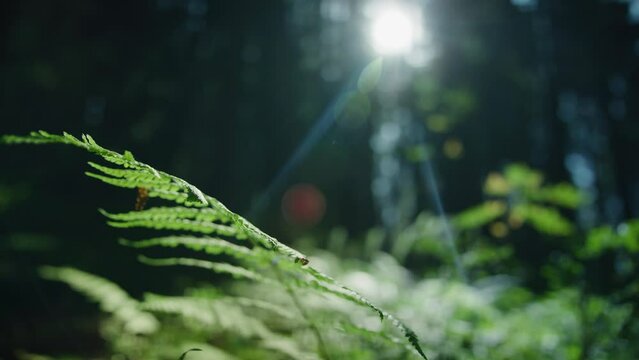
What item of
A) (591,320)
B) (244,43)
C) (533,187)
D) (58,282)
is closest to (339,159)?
(244,43)

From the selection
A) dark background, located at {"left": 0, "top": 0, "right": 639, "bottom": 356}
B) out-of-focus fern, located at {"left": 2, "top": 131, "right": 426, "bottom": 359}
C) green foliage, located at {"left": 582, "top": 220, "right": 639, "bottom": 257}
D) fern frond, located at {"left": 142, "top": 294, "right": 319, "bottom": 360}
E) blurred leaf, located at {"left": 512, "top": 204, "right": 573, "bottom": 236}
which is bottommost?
out-of-focus fern, located at {"left": 2, "top": 131, "right": 426, "bottom": 359}

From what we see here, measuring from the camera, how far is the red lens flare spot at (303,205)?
1111cm

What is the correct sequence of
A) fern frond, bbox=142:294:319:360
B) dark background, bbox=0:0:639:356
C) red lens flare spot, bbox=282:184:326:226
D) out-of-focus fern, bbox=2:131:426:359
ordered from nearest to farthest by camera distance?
out-of-focus fern, bbox=2:131:426:359, fern frond, bbox=142:294:319:360, dark background, bbox=0:0:639:356, red lens flare spot, bbox=282:184:326:226

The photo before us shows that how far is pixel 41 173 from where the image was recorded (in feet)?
22.0

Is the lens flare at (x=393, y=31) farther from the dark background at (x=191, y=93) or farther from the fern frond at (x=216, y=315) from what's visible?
the fern frond at (x=216, y=315)

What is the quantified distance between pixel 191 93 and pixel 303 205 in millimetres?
4897

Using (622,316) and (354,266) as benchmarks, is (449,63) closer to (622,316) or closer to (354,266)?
(354,266)

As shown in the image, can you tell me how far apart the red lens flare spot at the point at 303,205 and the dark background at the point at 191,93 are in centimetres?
32

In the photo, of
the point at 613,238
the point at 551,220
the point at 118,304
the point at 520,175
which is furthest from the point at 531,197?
the point at 118,304

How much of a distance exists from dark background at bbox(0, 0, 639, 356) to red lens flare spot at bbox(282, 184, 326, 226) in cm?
32

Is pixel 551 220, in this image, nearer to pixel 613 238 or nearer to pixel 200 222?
pixel 613 238

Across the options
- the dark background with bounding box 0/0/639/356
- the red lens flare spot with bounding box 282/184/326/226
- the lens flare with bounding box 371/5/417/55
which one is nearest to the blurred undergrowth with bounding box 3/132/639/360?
the dark background with bounding box 0/0/639/356

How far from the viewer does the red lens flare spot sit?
36.4ft

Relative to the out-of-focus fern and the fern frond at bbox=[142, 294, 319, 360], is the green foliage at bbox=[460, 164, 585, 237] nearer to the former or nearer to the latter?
the fern frond at bbox=[142, 294, 319, 360]
